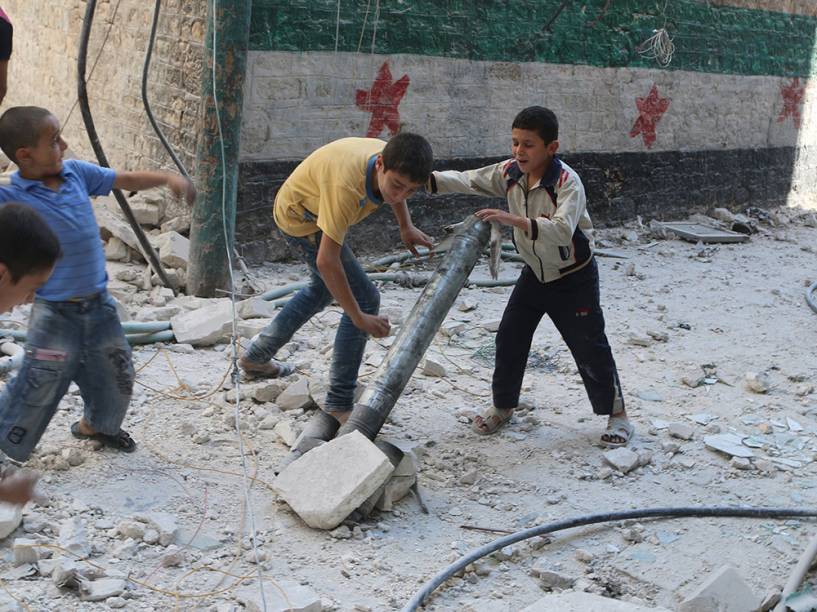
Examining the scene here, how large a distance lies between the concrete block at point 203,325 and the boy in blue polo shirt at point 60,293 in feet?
5.86

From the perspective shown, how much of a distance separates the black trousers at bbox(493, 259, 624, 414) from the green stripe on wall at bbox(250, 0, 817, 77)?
140 inches

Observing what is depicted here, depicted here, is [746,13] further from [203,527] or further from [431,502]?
[203,527]

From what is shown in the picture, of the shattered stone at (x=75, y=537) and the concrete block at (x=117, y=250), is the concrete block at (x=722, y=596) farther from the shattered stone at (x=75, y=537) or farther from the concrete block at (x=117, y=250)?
the concrete block at (x=117, y=250)

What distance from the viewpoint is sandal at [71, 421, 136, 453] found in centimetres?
405

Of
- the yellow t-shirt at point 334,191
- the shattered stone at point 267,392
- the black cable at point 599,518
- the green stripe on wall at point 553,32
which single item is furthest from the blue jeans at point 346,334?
the green stripe on wall at point 553,32

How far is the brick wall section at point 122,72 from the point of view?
711 centimetres

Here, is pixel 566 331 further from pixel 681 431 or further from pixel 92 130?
pixel 92 130

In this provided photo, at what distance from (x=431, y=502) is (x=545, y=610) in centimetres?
96

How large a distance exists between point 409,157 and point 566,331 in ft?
4.36

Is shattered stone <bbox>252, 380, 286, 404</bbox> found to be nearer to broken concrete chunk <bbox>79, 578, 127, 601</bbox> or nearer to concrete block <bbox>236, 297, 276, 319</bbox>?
concrete block <bbox>236, 297, 276, 319</bbox>

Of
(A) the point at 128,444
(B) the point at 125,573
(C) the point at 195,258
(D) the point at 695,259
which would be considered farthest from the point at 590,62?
(B) the point at 125,573

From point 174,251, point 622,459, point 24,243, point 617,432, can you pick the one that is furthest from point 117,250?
point 24,243

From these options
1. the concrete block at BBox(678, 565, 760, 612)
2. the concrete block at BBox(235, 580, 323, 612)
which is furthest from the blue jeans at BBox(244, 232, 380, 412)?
the concrete block at BBox(678, 565, 760, 612)

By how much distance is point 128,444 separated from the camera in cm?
407
